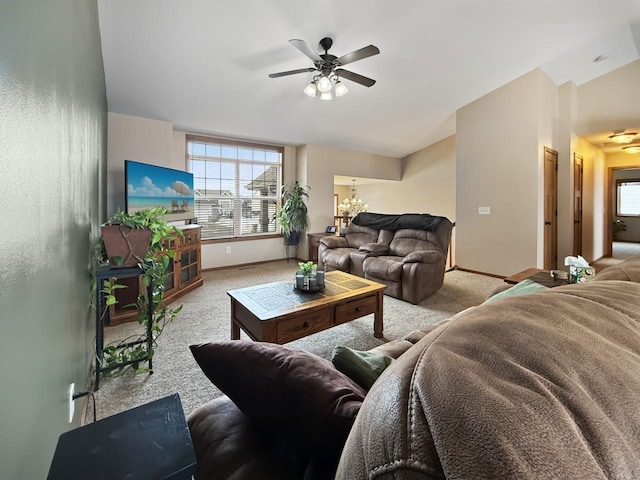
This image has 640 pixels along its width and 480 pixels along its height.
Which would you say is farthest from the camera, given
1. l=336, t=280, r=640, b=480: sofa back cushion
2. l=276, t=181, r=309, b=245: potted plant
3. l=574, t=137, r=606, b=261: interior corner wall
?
l=276, t=181, r=309, b=245: potted plant

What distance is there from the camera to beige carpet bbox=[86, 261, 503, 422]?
188 centimetres

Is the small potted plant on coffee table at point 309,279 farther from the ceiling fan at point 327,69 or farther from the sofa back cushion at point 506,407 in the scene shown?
the sofa back cushion at point 506,407

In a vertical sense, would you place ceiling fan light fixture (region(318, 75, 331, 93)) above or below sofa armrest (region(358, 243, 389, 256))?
above

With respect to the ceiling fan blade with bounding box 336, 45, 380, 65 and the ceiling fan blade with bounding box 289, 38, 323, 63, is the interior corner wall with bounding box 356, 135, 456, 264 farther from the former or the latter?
the ceiling fan blade with bounding box 289, 38, 323, 63

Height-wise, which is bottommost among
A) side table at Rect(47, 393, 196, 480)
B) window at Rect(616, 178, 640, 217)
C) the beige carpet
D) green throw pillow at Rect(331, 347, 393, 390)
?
the beige carpet

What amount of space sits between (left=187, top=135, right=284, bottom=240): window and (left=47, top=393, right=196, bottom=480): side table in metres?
4.91

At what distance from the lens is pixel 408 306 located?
11.3 feet

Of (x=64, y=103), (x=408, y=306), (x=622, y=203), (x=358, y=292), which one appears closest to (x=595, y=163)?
(x=622, y=203)

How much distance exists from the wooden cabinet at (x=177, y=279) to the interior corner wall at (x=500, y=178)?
4.48 m

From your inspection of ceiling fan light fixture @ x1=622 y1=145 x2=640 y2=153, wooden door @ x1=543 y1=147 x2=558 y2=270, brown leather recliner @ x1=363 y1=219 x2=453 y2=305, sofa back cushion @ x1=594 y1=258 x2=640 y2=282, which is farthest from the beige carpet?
ceiling fan light fixture @ x1=622 y1=145 x2=640 y2=153

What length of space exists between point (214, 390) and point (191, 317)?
139cm

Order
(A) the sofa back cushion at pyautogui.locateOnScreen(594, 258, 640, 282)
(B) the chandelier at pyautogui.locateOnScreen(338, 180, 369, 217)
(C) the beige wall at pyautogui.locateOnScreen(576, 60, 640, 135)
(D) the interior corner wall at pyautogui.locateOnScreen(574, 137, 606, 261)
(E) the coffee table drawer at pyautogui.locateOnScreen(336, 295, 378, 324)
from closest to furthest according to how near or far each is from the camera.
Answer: (A) the sofa back cushion at pyautogui.locateOnScreen(594, 258, 640, 282) < (E) the coffee table drawer at pyautogui.locateOnScreen(336, 295, 378, 324) < (C) the beige wall at pyautogui.locateOnScreen(576, 60, 640, 135) < (D) the interior corner wall at pyautogui.locateOnScreen(574, 137, 606, 261) < (B) the chandelier at pyautogui.locateOnScreen(338, 180, 369, 217)

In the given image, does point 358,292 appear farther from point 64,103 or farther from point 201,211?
point 201,211

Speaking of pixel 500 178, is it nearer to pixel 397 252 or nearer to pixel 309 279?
pixel 397 252
